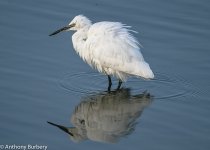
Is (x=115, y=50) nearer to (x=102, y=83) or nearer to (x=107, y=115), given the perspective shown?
(x=102, y=83)

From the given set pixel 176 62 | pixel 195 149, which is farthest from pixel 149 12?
pixel 195 149

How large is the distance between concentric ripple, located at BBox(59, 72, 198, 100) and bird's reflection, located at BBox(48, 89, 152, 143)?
0.22 meters

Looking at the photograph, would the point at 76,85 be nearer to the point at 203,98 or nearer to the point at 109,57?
the point at 109,57

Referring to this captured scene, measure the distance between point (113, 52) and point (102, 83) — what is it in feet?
2.22

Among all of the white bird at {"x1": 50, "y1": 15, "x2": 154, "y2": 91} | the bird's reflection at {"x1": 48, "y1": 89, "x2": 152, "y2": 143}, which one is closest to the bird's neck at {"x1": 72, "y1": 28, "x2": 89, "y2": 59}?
the white bird at {"x1": 50, "y1": 15, "x2": 154, "y2": 91}

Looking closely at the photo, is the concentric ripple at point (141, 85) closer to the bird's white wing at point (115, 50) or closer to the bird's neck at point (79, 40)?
the bird's white wing at point (115, 50)

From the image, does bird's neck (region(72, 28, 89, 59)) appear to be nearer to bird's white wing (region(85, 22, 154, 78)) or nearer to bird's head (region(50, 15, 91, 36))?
bird's head (region(50, 15, 91, 36))

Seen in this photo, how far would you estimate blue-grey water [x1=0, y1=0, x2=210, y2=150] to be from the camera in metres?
9.54

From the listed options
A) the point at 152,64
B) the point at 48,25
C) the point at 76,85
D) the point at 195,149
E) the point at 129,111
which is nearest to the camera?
the point at 195,149

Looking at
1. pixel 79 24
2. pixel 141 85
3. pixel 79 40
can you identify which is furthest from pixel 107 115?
pixel 79 24

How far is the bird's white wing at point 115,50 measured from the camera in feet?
38.1

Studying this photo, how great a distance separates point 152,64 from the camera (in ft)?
40.5

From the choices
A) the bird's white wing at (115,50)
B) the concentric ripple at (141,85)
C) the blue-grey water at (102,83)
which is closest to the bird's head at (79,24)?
the blue-grey water at (102,83)

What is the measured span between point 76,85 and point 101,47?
2.79ft
